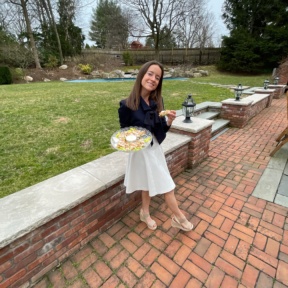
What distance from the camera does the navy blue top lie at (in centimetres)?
146

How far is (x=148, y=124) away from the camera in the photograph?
145 centimetres

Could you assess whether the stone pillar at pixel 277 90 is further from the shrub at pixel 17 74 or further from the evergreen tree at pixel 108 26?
the evergreen tree at pixel 108 26

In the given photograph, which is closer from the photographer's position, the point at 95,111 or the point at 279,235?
the point at 279,235

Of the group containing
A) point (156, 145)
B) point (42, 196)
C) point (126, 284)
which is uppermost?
point (156, 145)

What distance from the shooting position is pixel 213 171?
105 inches

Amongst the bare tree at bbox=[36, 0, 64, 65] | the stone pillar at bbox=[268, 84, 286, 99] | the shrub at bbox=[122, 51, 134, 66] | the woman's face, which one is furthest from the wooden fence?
the woman's face

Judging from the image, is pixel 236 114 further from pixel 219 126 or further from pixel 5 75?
pixel 5 75

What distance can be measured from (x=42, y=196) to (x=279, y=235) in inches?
82.3

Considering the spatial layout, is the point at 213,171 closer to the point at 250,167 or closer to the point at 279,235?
the point at 250,167

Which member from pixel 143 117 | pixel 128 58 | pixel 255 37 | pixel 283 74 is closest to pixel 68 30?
pixel 128 58

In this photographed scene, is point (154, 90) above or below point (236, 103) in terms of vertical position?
above

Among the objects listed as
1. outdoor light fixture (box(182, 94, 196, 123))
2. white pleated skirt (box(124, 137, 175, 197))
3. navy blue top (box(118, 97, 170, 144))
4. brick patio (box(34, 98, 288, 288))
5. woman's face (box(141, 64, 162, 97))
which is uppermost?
woman's face (box(141, 64, 162, 97))

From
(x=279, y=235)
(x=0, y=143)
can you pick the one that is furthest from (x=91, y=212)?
(x=0, y=143)

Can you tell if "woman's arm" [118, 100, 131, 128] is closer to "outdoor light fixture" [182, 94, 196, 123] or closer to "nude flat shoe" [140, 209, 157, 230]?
"nude flat shoe" [140, 209, 157, 230]
